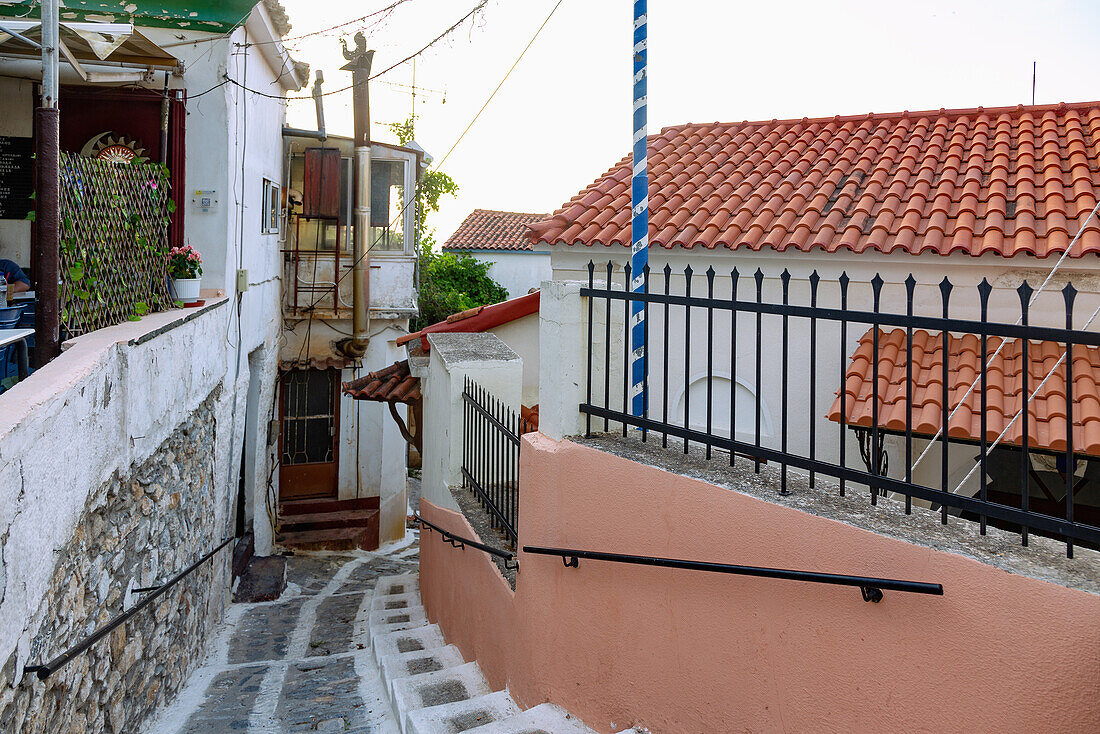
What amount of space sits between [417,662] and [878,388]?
371cm

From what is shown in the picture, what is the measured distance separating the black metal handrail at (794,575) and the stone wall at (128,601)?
226cm

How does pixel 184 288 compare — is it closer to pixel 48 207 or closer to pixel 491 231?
pixel 48 207

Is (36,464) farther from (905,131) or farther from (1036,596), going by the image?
(905,131)

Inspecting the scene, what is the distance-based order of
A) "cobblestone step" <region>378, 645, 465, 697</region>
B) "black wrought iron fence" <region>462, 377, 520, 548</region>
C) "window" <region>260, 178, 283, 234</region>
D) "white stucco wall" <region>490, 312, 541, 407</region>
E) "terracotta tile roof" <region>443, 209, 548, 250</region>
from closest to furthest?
"black wrought iron fence" <region>462, 377, 520, 548</region>, "cobblestone step" <region>378, 645, 465, 697</region>, "white stucco wall" <region>490, 312, 541, 407</region>, "window" <region>260, 178, 283, 234</region>, "terracotta tile roof" <region>443, 209, 548, 250</region>

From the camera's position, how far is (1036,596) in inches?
89.4

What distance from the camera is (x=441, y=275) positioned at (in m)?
25.6

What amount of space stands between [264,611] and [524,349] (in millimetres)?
4451

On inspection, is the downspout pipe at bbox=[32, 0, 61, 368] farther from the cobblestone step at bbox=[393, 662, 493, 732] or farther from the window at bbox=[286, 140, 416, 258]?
the window at bbox=[286, 140, 416, 258]

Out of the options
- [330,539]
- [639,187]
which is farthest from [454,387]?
[330,539]

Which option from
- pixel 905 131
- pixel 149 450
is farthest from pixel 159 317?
pixel 905 131

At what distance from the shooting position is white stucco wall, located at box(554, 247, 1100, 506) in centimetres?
625

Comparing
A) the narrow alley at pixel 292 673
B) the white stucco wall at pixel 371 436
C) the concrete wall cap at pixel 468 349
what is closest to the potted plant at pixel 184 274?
the concrete wall cap at pixel 468 349

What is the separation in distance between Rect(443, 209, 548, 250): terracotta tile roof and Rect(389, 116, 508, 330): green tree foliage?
2147 millimetres

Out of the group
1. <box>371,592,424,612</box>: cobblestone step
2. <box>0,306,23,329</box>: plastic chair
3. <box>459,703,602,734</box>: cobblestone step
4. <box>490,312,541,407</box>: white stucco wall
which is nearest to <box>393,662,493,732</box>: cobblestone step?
<box>459,703,602,734</box>: cobblestone step
